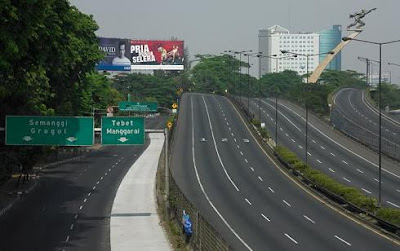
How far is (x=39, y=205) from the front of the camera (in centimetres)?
5066

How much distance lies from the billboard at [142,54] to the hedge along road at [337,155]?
110ft

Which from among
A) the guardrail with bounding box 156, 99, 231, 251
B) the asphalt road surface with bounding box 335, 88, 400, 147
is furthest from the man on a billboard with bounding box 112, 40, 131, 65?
the guardrail with bounding box 156, 99, 231, 251

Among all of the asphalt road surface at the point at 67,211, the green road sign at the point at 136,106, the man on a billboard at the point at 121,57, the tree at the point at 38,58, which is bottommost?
the asphalt road surface at the point at 67,211

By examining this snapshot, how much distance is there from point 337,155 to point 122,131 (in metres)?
42.3

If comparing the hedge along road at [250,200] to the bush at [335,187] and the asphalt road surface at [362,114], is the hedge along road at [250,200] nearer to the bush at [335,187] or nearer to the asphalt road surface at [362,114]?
the bush at [335,187]

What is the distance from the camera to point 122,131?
41.0 meters

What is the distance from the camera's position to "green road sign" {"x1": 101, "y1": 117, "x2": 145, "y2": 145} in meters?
40.9

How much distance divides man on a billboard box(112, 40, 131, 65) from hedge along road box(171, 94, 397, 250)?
42.0 meters

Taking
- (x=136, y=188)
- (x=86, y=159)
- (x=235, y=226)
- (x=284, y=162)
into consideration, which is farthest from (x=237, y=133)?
(x=235, y=226)

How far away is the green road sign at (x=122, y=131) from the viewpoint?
40906 millimetres

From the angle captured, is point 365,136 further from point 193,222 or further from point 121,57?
point 193,222

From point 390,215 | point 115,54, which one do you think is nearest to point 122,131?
point 390,215

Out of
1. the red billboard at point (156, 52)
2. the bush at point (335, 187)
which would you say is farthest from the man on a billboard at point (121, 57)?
the bush at point (335, 187)

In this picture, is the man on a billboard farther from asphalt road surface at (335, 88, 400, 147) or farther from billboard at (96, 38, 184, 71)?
asphalt road surface at (335, 88, 400, 147)
